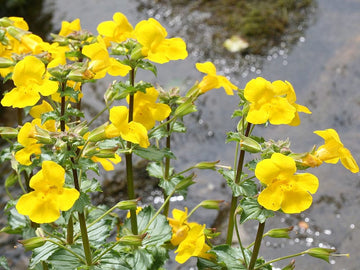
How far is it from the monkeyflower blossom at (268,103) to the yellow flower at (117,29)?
1.78 ft

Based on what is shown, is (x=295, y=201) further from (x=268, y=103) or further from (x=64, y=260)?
(x=64, y=260)

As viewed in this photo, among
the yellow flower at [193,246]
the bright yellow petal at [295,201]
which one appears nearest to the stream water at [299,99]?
the yellow flower at [193,246]

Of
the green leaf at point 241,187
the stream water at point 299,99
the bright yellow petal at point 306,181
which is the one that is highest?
the bright yellow petal at point 306,181

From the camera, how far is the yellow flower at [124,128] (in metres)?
1.72

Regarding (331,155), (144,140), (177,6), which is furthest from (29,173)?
(177,6)

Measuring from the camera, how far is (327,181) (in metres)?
3.28

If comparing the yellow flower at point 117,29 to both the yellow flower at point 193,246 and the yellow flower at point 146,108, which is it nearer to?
the yellow flower at point 146,108

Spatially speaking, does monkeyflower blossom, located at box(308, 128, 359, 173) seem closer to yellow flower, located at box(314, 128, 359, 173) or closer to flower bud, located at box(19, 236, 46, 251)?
yellow flower, located at box(314, 128, 359, 173)

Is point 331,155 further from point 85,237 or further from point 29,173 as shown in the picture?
point 29,173

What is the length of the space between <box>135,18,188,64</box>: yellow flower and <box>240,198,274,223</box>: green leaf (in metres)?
0.55

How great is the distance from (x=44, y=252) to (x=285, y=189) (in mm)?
904

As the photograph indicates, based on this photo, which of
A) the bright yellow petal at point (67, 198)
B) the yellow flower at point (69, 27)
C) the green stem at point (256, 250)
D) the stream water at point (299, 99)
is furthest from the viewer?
the stream water at point (299, 99)

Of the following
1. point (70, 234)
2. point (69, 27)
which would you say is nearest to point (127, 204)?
point (70, 234)

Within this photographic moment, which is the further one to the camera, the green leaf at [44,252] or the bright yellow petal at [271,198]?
the green leaf at [44,252]
